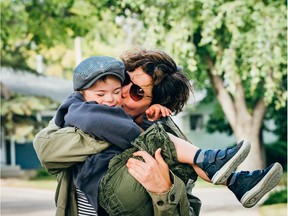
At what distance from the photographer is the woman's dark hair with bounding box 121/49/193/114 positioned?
Result: 3.29 m

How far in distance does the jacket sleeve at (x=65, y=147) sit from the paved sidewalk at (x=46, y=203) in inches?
474

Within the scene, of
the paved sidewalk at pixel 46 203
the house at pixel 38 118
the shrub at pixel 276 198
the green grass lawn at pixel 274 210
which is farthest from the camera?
the house at pixel 38 118

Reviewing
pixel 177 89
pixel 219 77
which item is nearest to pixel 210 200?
pixel 219 77

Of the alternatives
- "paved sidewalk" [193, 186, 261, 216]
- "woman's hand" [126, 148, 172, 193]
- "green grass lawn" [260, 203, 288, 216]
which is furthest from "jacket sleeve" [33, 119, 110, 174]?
"paved sidewalk" [193, 186, 261, 216]

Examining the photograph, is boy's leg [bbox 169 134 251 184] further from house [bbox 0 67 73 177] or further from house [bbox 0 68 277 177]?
house [bbox 0 67 73 177]

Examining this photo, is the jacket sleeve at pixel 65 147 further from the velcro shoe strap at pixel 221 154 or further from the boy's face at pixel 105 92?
the velcro shoe strap at pixel 221 154

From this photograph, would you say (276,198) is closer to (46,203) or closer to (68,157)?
(46,203)

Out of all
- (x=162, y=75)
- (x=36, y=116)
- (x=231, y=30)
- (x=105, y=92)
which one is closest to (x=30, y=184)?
(x=36, y=116)

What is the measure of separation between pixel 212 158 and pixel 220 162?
0.12ft

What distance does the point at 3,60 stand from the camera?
2947 cm

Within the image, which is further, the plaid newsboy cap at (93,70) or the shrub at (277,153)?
the shrub at (277,153)

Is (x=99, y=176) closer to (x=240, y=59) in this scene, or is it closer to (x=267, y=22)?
(x=267, y=22)

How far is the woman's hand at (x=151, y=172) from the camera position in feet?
9.19

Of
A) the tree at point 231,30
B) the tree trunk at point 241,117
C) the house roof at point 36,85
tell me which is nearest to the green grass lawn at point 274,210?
the tree at point 231,30
